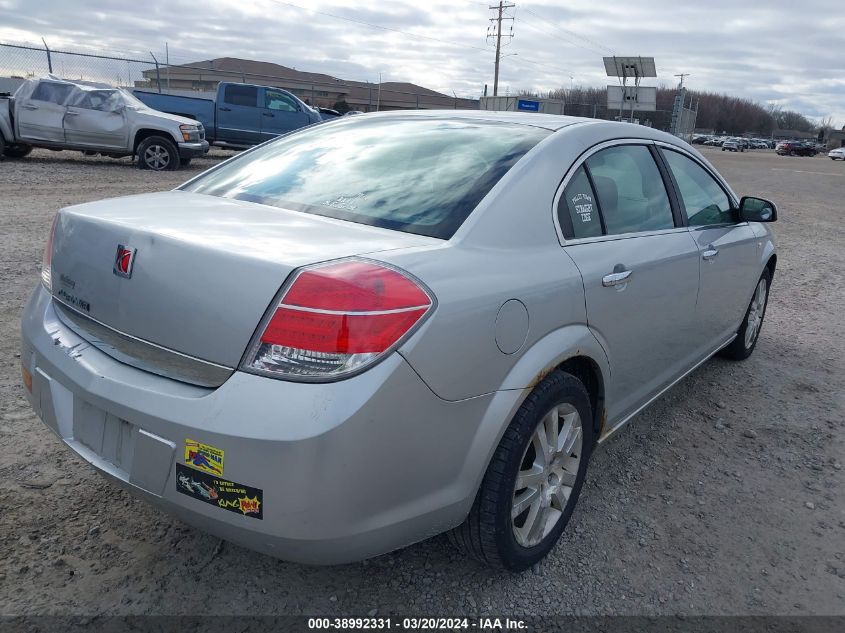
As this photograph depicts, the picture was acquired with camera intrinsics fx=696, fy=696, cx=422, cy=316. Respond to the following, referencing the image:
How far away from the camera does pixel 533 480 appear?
7.91 feet

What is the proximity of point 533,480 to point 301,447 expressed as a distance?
100 centimetres

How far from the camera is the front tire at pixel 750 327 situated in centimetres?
473

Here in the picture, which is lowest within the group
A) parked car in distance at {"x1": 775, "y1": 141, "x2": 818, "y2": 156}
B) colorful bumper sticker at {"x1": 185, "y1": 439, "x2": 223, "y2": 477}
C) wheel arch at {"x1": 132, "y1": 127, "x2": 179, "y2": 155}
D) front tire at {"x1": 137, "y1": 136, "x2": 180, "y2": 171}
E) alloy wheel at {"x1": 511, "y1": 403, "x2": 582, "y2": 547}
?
alloy wheel at {"x1": 511, "y1": 403, "x2": 582, "y2": 547}

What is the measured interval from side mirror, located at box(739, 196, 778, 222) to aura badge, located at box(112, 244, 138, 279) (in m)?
3.53

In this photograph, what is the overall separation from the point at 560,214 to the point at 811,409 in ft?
8.55

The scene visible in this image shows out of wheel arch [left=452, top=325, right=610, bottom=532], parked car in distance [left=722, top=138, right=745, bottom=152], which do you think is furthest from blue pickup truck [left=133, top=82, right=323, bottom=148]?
parked car in distance [left=722, top=138, right=745, bottom=152]

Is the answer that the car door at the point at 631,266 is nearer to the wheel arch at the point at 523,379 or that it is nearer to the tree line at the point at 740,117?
the wheel arch at the point at 523,379

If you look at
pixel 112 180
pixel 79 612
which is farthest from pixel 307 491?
pixel 112 180

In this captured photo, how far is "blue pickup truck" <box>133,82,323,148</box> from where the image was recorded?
1709 cm

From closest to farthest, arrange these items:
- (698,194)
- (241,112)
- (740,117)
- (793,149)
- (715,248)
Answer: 1. (715,248)
2. (698,194)
3. (241,112)
4. (793,149)
5. (740,117)

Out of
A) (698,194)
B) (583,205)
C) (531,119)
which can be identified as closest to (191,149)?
(698,194)

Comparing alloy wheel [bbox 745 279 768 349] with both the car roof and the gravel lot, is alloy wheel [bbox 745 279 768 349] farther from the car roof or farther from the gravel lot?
the car roof

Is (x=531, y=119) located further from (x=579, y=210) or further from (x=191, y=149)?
(x=191, y=149)

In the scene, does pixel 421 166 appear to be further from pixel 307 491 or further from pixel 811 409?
pixel 811 409
